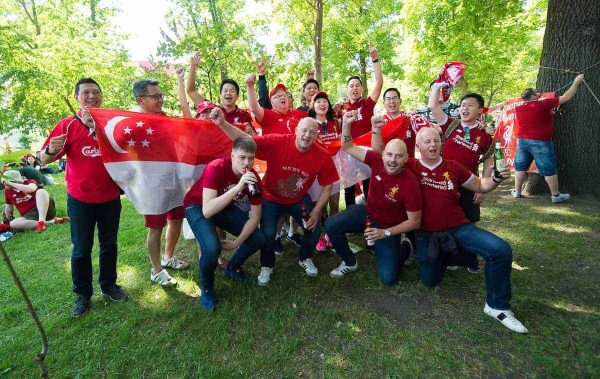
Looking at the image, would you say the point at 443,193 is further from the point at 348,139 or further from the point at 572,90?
the point at 572,90

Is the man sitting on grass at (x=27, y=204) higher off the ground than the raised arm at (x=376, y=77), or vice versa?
the raised arm at (x=376, y=77)

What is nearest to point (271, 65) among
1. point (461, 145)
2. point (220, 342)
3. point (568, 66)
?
point (461, 145)

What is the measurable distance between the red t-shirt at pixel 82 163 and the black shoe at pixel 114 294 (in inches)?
43.3

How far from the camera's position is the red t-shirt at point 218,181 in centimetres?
347

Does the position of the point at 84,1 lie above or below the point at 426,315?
above

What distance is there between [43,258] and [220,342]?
4.19 metres

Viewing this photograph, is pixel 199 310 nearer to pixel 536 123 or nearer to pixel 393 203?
pixel 393 203

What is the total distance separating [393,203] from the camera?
3770 millimetres

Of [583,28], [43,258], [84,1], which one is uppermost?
[84,1]

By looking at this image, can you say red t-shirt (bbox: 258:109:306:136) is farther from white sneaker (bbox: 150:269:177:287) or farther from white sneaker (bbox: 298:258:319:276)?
white sneaker (bbox: 150:269:177:287)

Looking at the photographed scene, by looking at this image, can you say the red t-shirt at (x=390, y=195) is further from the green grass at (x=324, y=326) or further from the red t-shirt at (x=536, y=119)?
the red t-shirt at (x=536, y=119)

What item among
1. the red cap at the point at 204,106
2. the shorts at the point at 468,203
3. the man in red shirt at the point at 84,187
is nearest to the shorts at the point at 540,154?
the shorts at the point at 468,203

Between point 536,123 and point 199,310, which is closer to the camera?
point 199,310

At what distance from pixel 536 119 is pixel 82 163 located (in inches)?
287
